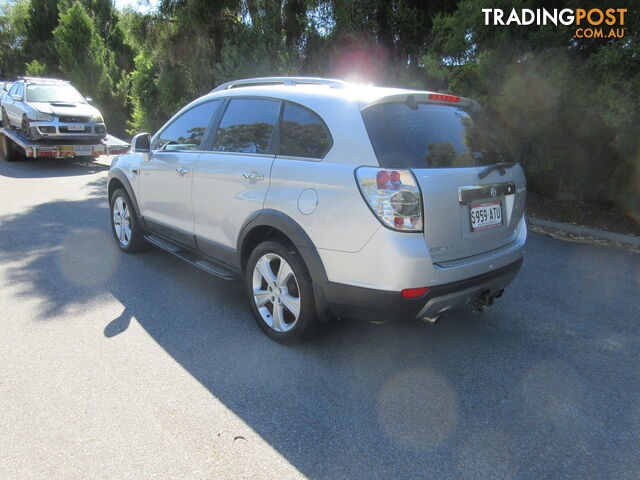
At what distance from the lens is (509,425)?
2.63 m

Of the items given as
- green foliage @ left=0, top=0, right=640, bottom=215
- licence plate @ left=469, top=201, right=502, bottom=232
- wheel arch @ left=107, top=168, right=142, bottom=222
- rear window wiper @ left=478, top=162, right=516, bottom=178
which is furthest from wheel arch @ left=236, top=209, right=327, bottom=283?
green foliage @ left=0, top=0, right=640, bottom=215

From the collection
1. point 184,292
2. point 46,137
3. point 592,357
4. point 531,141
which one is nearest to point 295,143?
point 184,292

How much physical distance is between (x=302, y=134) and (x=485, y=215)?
133cm

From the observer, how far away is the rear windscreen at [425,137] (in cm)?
285

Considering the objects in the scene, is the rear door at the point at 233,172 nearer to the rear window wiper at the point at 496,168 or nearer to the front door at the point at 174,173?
the front door at the point at 174,173

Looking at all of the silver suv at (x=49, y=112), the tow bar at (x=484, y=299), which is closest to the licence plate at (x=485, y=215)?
the tow bar at (x=484, y=299)

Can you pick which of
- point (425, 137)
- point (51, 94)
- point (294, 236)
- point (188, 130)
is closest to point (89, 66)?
point (51, 94)

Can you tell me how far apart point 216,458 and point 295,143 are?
6.60 feet

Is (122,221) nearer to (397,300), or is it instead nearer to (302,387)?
(302,387)

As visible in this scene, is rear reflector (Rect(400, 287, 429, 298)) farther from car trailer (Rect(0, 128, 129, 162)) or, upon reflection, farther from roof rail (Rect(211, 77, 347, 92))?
car trailer (Rect(0, 128, 129, 162))

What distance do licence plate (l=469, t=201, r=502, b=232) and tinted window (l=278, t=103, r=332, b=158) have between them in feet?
3.31

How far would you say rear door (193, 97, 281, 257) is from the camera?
138 inches

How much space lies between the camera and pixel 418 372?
10.3 feet

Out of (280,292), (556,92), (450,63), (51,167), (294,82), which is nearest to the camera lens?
(280,292)
